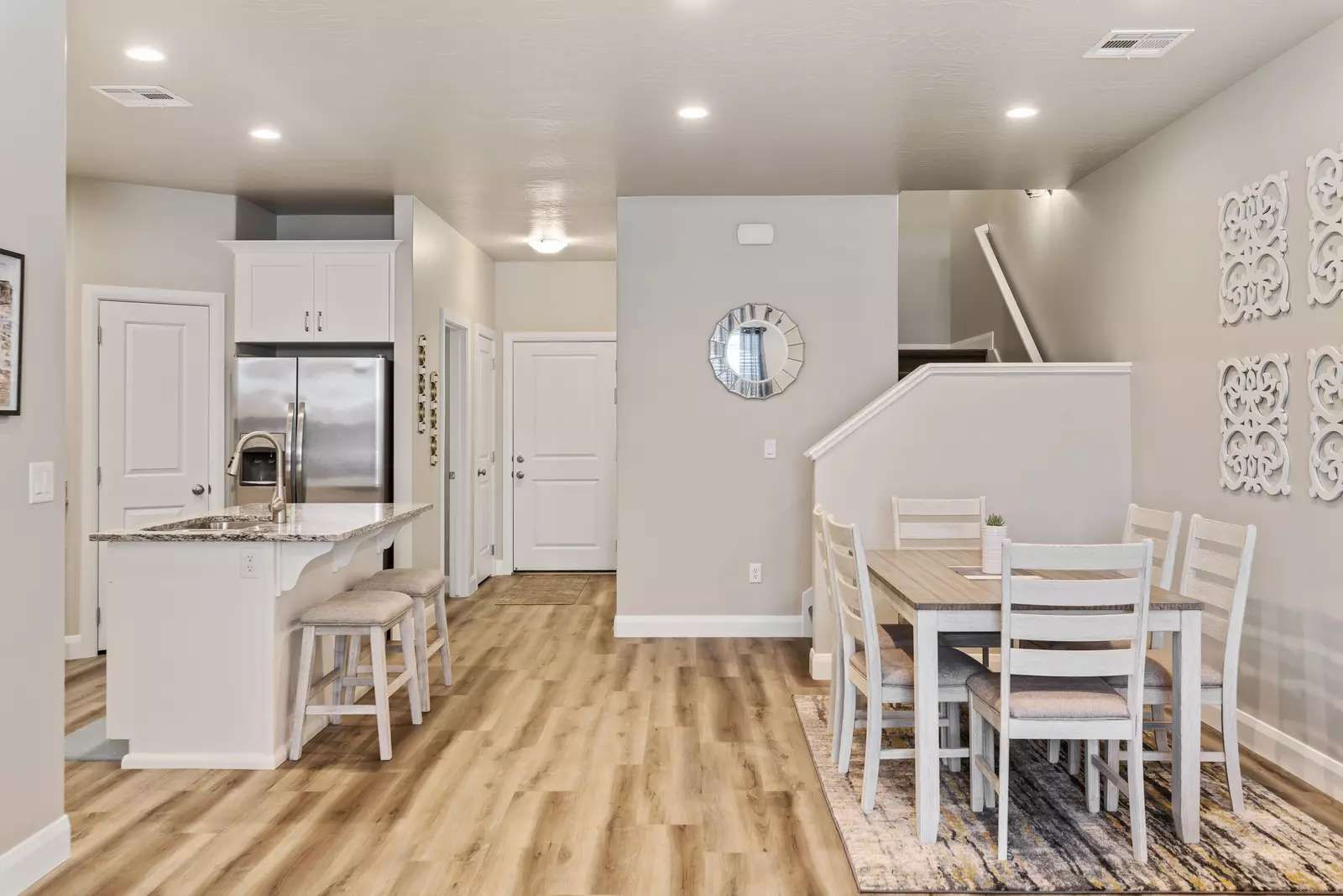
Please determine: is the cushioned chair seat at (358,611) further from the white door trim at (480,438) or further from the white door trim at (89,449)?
the white door trim at (480,438)

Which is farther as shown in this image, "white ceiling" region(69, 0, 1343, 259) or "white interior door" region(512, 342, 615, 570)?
"white interior door" region(512, 342, 615, 570)

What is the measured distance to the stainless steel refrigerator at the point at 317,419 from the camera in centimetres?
509

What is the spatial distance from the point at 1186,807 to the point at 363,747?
285 cm

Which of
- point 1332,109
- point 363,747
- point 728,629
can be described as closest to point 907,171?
point 1332,109

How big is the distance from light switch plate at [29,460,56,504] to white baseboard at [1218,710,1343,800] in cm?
415

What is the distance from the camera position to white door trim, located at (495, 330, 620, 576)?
7445 millimetres

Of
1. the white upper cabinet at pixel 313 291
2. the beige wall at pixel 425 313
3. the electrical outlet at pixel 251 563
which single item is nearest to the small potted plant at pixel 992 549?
the electrical outlet at pixel 251 563

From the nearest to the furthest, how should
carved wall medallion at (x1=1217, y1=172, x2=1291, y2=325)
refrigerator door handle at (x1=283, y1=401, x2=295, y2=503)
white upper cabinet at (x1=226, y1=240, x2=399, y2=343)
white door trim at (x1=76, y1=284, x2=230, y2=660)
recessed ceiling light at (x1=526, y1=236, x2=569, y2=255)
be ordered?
carved wall medallion at (x1=1217, y1=172, x2=1291, y2=325)
white door trim at (x1=76, y1=284, x2=230, y2=660)
refrigerator door handle at (x1=283, y1=401, x2=295, y2=503)
white upper cabinet at (x1=226, y1=240, x2=399, y2=343)
recessed ceiling light at (x1=526, y1=236, x2=569, y2=255)

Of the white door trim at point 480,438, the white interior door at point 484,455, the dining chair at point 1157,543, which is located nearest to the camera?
the dining chair at point 1157,543

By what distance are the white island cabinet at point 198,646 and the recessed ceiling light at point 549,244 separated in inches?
139

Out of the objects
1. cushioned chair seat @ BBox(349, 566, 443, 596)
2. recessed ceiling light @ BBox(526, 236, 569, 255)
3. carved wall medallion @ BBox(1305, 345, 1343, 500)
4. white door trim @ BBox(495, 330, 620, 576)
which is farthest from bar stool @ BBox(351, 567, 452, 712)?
carved wall medallion @ BBox(1305, 345, 1343, 500)

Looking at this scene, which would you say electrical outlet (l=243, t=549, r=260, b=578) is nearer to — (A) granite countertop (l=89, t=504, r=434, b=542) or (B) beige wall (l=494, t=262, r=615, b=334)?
(A) granite countertop (l=89, t=504, r=434, b=542)

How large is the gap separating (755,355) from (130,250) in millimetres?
3552

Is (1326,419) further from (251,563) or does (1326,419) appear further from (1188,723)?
(251,563)
